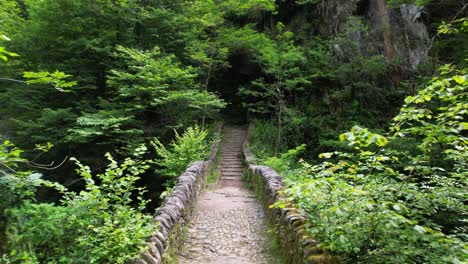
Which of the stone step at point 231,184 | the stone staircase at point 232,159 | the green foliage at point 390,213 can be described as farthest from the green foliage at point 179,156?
the green foliage at point 390,213

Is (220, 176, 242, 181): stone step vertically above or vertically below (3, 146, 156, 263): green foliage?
below

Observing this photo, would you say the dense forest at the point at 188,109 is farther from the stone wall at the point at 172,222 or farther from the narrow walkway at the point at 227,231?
the narrow walkway at the point at 227,231

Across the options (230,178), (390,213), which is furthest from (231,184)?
(390,213)

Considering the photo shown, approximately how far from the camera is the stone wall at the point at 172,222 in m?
3.56

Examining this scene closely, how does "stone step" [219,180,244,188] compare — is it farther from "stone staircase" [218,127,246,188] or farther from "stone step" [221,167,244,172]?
"stone step" [221,167,244,172]

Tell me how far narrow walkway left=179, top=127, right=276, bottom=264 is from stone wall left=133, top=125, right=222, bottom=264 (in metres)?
0.31

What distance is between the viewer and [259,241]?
557 centimetres

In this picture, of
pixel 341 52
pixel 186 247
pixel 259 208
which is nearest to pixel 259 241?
pixel 186 247

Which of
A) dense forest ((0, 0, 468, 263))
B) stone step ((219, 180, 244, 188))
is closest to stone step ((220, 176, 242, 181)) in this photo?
stone step ((219, 180, 244, 188))

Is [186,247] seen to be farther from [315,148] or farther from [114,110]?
[315,148]

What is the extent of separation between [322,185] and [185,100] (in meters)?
9.73

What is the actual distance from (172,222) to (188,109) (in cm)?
930

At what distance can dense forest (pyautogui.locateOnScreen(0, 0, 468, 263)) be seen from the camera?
3.19 m

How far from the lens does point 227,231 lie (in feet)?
19.7
